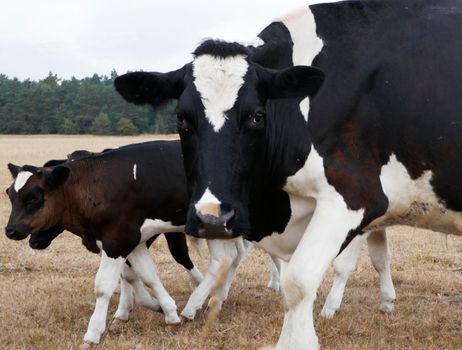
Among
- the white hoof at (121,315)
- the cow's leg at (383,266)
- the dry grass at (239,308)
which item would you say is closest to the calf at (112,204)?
the white hoof at (121,315)

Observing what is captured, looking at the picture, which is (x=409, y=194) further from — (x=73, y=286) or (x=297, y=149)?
(x=73, y=286)

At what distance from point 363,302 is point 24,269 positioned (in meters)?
4.29

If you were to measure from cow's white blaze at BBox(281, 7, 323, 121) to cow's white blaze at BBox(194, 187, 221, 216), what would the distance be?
4.13 ft

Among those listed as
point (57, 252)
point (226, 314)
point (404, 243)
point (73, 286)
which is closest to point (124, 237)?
point (226, 314)

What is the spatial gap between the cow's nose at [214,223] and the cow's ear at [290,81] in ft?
2.84

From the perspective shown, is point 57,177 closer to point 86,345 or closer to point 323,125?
point 86,345

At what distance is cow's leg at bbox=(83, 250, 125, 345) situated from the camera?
19.9 ft

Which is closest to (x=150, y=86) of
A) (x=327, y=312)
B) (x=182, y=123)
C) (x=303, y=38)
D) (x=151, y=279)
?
(x=182, y=123)

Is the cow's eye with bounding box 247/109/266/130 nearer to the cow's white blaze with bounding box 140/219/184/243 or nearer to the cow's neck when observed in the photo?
the cow's white blaze with bounding box 140/219/184/243

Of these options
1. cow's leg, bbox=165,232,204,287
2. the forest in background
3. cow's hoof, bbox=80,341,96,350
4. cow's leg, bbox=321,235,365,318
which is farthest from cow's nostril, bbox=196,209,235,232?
the forest in background

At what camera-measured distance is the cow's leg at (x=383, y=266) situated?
6.82 m

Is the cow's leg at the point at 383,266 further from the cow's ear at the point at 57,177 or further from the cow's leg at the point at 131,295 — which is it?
the cow's ear at the point at 57,177

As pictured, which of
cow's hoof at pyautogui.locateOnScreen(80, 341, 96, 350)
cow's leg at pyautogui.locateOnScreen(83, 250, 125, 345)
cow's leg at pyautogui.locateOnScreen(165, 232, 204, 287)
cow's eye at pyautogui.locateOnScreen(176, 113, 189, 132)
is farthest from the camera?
cow's leg at pyautogui.locateOnScreen(165, 232, 204, 287)

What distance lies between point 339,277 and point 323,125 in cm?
309
